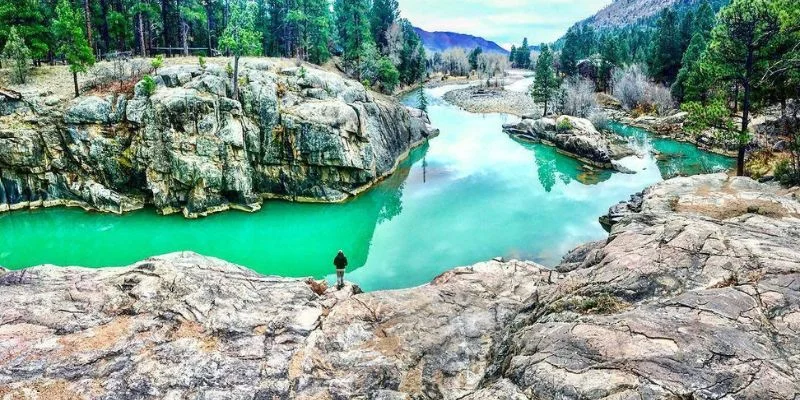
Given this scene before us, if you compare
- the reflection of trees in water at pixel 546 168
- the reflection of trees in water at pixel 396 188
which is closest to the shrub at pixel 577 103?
the reflection of trees in water at pixel 546 168

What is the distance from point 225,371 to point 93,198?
28.9 meters

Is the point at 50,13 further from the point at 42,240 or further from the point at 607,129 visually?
the point at 607,129

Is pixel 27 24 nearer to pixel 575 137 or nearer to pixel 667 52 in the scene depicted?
pixel 575 137

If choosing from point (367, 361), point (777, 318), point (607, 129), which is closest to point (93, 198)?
point (367, 361)

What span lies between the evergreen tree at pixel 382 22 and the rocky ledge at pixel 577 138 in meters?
35.2

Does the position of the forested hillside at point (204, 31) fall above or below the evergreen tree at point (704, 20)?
below

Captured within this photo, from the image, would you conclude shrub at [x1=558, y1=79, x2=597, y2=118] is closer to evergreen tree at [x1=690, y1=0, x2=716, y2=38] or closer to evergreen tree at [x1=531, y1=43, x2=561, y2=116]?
evergreen tree at [x1=531, y1=43, x2=561, y2=116]

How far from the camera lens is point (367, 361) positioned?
1105 centimetres

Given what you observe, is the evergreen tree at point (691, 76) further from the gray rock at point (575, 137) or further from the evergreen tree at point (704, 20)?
the gray rock at point (575, 137)

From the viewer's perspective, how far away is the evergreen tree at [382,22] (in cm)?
8794

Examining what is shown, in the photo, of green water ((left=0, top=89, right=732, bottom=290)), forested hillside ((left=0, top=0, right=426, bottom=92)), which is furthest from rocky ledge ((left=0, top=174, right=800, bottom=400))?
forested hillside ((left=0, top=0, right=426, bottom=92))

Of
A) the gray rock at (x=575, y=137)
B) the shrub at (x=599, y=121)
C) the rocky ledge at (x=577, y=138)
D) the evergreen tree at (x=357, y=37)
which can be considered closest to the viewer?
the rocky ledge at (x=577, y=138)

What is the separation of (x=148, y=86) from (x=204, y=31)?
117 feet

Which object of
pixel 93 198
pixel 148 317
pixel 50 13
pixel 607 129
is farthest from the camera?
pixel 607 129
